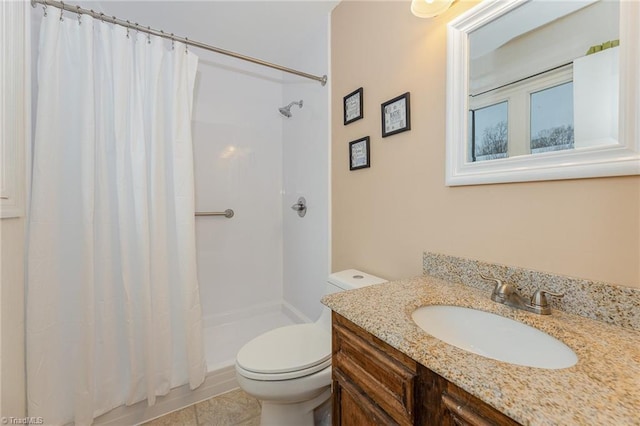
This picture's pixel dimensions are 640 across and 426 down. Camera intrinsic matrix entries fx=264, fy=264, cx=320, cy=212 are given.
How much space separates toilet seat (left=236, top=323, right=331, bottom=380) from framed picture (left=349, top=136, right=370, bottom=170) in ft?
2.94

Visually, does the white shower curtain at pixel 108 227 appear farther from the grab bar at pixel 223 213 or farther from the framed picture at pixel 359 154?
the framed picture at pixel 359 154

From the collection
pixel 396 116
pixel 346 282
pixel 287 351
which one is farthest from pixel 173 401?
pixel 396 116

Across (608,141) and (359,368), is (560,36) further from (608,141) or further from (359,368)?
(359,368)

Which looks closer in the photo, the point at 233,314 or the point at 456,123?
the point at 456,123

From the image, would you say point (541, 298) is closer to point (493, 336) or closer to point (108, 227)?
point (493, 336)

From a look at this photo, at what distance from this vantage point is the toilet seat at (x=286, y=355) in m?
1.05

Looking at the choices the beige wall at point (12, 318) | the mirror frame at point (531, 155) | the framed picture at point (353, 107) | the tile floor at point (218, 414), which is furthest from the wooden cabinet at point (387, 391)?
the beige wall at point (12, 318)

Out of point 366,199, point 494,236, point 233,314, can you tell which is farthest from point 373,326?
point 233,314

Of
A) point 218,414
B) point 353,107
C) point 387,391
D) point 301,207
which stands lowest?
point 218,414

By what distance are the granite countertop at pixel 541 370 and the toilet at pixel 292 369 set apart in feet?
1.49

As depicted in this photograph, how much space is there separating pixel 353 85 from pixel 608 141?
115cm

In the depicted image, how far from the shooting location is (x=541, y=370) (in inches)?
18.7

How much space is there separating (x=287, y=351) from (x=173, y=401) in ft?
2.62

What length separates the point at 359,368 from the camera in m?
0.74
